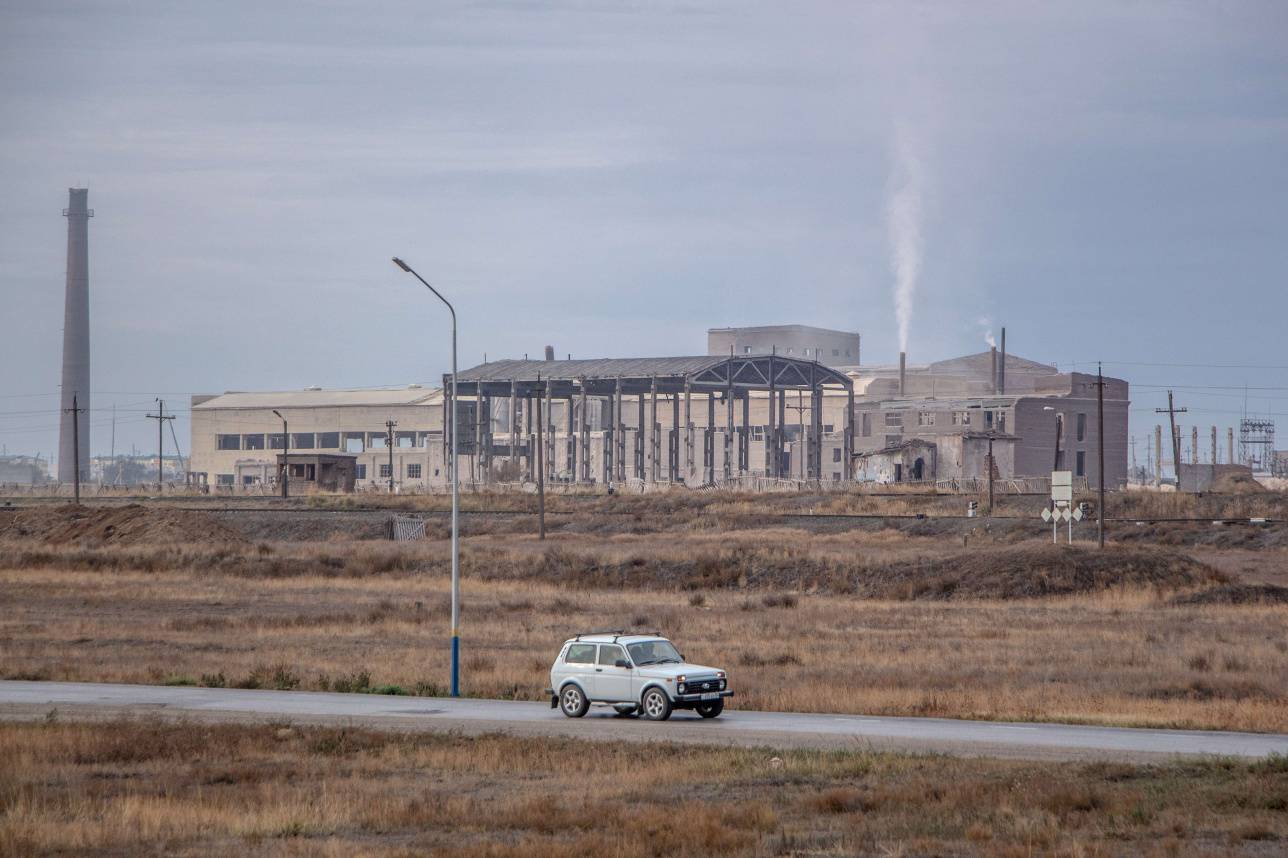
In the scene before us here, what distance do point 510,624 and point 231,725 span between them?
22.4 m

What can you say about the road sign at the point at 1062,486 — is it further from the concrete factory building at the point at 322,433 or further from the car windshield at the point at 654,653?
the concrete factory building at the point at 322,433

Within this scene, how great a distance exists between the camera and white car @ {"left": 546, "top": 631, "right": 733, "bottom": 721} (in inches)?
1087

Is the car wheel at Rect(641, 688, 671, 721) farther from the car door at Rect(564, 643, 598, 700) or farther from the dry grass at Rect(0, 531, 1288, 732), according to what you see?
the dry grass at Rect(0, 531, 1288, 732)

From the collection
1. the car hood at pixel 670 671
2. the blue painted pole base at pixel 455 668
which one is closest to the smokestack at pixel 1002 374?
the blue painted pole base at pixel 455 668

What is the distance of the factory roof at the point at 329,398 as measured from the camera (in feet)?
540

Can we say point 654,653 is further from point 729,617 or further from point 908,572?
point 908,572

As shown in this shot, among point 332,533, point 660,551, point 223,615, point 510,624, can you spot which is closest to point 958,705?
point 510,624

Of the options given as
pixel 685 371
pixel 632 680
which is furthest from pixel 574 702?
pixel 685 371

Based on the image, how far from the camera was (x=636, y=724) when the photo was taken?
27.6 meters

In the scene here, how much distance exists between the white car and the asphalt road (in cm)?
36

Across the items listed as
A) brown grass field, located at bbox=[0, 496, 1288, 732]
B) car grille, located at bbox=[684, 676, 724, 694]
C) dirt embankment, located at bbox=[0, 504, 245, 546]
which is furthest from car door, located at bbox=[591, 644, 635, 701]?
dirt embankment, located at bbox=[0, 504, 245, 546]

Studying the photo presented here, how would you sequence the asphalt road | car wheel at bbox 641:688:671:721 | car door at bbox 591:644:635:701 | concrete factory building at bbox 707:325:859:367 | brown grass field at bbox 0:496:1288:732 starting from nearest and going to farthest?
the asphalt road, car wheel at bbox 641:688:671:721, car door at bbox 591:644:635:701, brown grass field at bbox 0:496:1288:732, concrete factory building at bbox 707:325:859:367

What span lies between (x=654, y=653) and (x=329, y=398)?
5759 inches

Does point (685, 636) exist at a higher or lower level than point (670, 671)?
lower
